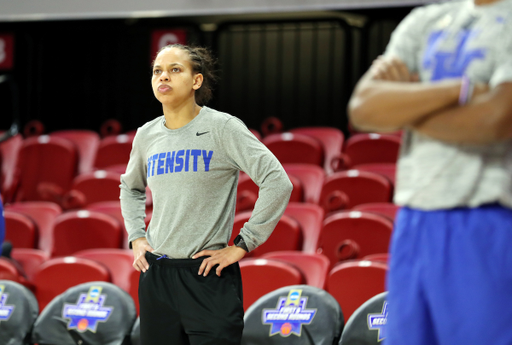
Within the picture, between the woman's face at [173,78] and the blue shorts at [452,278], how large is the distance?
97 centimetres

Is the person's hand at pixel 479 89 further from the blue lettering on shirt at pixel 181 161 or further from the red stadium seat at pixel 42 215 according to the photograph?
the red stadium seat at pixel 42 215

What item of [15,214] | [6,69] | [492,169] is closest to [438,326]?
[492,169]

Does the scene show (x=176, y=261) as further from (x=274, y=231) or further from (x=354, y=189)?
(x=354, y=189)

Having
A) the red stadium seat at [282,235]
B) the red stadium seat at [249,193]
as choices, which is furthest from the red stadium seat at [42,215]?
the red stadium seat at [282,235]

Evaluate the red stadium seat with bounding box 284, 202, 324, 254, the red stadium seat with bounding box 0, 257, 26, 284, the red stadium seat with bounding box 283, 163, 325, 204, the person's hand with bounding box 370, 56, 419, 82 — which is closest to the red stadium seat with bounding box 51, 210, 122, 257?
the red stadium seat with bounding box 0, 257, 26, 284

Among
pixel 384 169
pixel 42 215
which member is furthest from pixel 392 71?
pixel 42 215

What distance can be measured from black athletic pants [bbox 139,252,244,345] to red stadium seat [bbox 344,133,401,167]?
8.96ft

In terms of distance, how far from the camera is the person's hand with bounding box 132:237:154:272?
1.96m

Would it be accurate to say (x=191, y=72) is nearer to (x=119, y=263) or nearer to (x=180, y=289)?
(x=180, y=289)

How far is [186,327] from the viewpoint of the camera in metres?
1.85

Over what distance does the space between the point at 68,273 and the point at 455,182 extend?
2403 millimetres

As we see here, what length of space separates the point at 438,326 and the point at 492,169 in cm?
29

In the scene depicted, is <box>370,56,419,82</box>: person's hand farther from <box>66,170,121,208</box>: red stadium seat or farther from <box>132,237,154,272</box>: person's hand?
<box>66,170,121,208</box>: red stadium seat

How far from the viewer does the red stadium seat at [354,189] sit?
3.72m
